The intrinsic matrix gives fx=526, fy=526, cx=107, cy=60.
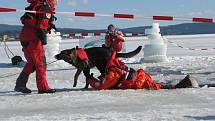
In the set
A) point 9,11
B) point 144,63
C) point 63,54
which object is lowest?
point 144,63

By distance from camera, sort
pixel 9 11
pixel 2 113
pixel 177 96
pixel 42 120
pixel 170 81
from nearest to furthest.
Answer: pixel 42 120
pixel 2 113
pixel 177 96
pixel 9 11
pixel 170 81

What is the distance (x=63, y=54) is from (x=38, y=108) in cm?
158

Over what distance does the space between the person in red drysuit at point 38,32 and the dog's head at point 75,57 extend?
38cm

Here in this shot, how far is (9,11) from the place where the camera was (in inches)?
353

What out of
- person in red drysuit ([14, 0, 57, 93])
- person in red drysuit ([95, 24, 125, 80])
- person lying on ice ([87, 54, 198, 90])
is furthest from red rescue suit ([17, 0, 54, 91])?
person in red drysuit ([95, 24, 125, 80])

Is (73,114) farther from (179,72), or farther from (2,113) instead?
(179,72)

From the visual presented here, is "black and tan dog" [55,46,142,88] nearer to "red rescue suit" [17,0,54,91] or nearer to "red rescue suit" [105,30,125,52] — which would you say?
"red rescue suit" [105,30,125,52]

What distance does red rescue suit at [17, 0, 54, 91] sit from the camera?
7.02 metres

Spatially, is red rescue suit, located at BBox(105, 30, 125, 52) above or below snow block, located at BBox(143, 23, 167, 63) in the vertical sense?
above

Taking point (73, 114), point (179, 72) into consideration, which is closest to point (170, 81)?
point (179, 72)

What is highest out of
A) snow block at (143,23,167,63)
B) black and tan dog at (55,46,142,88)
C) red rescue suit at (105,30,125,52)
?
red rescue suit at (105,30,125,52)

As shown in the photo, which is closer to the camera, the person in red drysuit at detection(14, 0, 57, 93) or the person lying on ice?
the person in red drysuit at detection(14, 0, 57, 93)

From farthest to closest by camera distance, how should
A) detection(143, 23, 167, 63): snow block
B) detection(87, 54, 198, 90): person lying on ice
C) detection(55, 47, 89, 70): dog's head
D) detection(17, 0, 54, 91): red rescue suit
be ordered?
detection(143, 23, 167, 63): snow block, detection(55, 47, 89, 70): dog's head, detection(87, 54, 198, 90): person lying on ice, detection(17, 0, 54, 91): red rescue suit

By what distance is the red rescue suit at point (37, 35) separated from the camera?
7.02m
